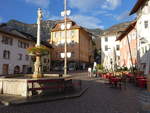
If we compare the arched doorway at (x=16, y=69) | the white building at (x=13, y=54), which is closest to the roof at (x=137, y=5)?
the white building at (x=13, y=54)

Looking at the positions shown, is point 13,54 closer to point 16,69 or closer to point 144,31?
point 16,69

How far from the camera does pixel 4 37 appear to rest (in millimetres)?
36375

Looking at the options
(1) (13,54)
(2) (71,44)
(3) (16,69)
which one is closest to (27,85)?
(1) (13,54)

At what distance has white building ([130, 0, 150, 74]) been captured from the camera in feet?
80.8

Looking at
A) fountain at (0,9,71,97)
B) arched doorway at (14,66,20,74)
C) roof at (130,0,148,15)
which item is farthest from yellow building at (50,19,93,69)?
fountain at (0,9,71,97)

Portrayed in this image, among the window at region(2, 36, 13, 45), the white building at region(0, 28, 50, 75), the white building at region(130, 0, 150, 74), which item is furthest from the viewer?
the window at region(2, 36, 13, 45)

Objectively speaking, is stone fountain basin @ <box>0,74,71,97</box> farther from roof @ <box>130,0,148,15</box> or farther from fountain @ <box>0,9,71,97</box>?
roof @ <box>130,0,148,15</box>

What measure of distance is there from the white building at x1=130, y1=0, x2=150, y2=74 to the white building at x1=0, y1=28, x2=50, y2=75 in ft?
89.5

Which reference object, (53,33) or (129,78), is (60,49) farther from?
(129,78)

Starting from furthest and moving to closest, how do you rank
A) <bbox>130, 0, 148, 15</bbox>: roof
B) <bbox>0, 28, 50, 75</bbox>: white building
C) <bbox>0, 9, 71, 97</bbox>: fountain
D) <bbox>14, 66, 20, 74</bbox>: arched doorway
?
<bbox>14, 66, 20, 74</bbox>: arched doorway < <bbox>0, 28, 50, 75</bbox>: white building < <bbox>130, 0, 148, 15</bbox>: roof < <bbox>0, 9, 71, 97</bbox>: fountain

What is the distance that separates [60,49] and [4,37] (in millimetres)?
23131

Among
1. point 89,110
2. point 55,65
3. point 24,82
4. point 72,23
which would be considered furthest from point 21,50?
point 89,110

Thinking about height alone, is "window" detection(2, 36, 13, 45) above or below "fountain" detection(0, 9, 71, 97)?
above

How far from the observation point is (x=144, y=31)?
1008 inches
